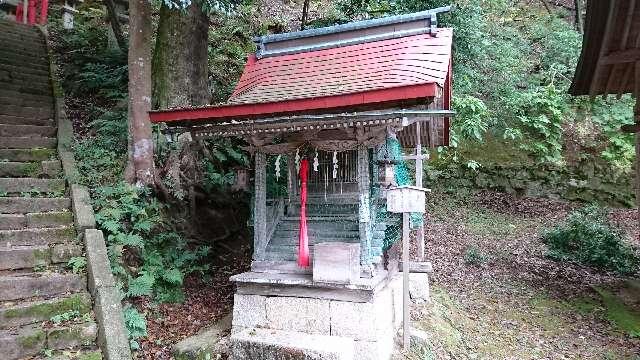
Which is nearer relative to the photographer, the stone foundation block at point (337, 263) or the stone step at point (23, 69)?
the stone foundation block at point (337, 263)

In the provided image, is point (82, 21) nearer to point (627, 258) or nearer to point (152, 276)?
point (152, 276)

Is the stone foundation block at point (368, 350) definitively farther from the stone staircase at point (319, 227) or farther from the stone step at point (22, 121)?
the stone step at point (22, 121)

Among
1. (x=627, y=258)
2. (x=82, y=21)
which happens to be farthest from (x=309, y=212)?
(x=82, y=21)

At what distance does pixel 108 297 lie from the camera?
19.0 ft

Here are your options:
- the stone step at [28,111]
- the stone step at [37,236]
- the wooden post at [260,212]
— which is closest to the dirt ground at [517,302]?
the wooden post at [260,212]

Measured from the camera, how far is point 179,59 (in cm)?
1014

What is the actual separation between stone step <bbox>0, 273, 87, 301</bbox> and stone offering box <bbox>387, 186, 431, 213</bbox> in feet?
15.0

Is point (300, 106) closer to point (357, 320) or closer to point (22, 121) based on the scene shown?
point (357, 320)

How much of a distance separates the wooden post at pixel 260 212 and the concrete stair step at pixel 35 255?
8.73 ft

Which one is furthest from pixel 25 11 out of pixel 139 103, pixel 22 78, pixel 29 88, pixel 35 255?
pixel 35 255

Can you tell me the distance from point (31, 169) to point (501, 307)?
9.72 m

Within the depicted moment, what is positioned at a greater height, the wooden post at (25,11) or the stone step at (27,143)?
the wooden post at (25,11)

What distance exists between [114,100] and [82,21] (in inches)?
413

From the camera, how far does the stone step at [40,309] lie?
5352 millimetres
